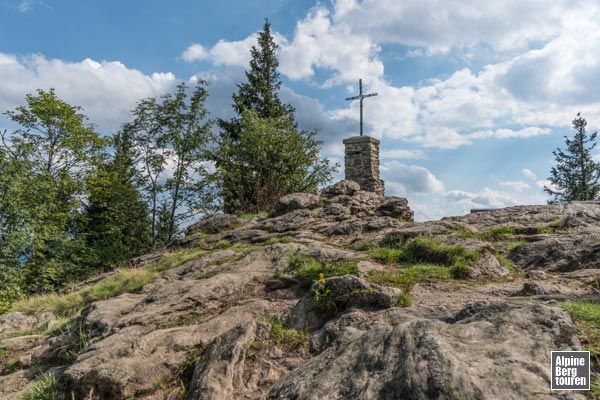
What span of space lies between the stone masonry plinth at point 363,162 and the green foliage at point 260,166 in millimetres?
5191

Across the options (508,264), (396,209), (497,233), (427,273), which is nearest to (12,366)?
(427,273)

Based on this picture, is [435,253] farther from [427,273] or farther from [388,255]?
[427,273]

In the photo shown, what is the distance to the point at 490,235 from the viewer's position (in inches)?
413

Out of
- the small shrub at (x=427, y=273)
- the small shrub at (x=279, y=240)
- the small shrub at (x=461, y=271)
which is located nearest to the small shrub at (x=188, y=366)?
the small shrub at (x=427, y=273)

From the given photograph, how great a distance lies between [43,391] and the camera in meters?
4.91

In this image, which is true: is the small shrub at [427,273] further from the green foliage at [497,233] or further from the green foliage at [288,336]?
the green foliage at [497,233]

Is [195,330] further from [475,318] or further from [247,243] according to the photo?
[247,243]

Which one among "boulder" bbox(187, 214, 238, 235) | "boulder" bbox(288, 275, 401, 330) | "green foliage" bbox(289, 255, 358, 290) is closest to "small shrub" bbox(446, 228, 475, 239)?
"green foliage" bbox(289, 255, 358, 290)

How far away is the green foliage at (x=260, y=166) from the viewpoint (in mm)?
24078

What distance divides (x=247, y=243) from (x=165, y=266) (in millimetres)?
2565

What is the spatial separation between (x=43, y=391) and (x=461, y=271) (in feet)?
21.9

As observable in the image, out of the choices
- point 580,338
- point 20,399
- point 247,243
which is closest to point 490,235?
point 247,243

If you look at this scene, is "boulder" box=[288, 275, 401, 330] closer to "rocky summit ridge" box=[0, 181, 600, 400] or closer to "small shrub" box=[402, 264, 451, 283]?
"rocky summit ridge" box=[0, 181, 600, 400]

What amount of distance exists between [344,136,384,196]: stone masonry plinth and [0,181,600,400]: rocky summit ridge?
8708mm
